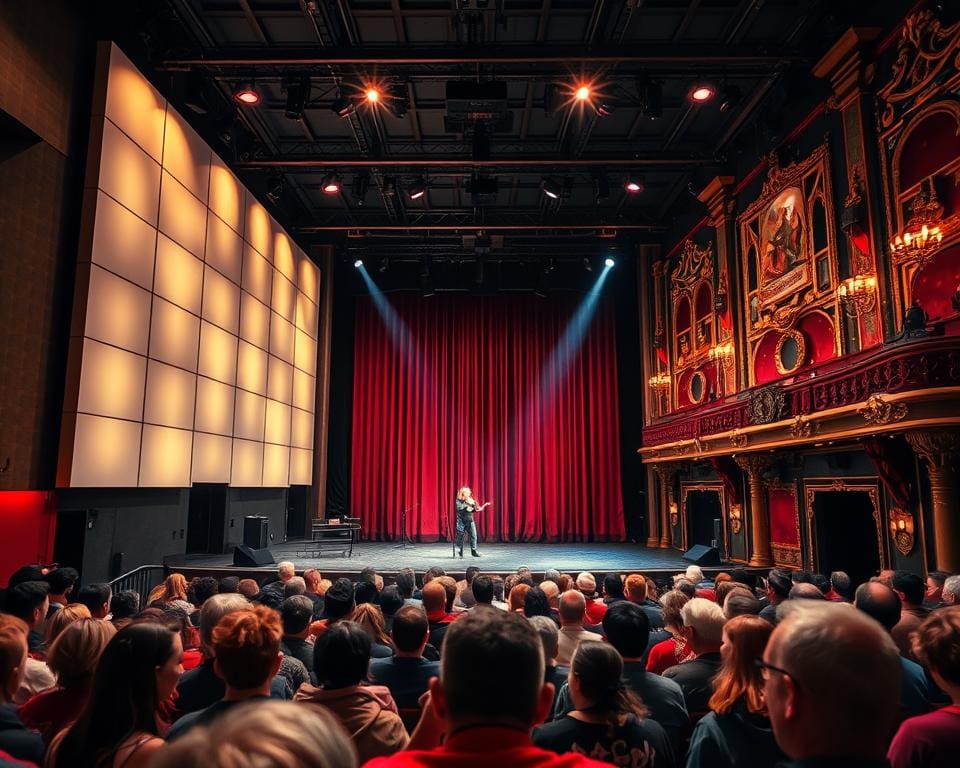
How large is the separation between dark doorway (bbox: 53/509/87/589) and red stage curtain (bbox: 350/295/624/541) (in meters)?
9.27

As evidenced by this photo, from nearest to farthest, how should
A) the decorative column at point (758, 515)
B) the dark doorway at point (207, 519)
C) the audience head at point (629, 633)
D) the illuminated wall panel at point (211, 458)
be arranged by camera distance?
the audience head at point (629, 633), the illuminated wall panel at point (211, 458), the decorative column at point (758, 515), the dark doorway at point (207, 519)

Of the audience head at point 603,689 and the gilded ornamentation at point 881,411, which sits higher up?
the gilded ornamentation at point 881,411

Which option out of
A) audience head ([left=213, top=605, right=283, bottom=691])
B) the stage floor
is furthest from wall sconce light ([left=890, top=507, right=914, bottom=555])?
audience head ([left=213, top=605, right=283, bottom=691])

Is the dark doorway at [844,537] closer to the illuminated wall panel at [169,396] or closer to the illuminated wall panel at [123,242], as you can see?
the illuminated wall panel at [169,396]

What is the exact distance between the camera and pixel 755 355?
11.1m

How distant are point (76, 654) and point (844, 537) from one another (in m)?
9.75

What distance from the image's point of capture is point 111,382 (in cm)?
820

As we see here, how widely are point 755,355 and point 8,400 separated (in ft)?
33.6

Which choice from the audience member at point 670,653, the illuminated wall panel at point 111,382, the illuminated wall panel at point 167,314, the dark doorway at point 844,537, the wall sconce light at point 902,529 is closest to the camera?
the audience member at point 670,653

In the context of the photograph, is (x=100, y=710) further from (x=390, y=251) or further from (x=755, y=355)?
(x=390, y=251)

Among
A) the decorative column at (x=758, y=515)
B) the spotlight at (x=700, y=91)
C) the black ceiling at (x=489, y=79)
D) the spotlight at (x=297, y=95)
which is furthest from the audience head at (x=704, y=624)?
the spotlight at (x=297, y=95)

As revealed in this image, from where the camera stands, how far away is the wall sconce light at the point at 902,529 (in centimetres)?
736

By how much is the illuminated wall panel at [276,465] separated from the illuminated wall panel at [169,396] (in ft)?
10.6

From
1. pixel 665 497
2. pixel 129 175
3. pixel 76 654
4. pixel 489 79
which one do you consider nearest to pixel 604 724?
pixel 76 654
